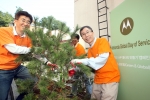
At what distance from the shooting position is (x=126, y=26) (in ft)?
4.61

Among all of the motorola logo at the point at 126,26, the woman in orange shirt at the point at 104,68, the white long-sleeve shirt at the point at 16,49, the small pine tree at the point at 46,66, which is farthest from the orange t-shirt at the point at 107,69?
the white long-sleeve shirt at the point at 16,49

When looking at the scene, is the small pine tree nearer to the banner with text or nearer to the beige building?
the banner with text

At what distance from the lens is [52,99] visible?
3.20 feet

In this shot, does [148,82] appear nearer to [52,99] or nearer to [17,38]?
[52,99]

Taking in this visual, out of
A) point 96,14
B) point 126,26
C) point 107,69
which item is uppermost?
point 96,14

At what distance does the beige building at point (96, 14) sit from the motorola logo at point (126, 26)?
183cm

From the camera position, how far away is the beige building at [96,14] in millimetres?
3439

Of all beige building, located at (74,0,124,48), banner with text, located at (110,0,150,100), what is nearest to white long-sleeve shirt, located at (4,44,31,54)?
banner with text, located at (110,0,150,100)

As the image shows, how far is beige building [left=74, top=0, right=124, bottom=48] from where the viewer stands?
3.44 meters

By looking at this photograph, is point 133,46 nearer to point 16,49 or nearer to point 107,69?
point 107,69

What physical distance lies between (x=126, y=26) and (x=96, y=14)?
2618mm

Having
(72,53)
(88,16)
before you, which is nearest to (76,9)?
(88,16)

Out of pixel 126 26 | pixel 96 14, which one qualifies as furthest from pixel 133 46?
pixel 96 14

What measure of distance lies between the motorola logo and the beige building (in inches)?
72.1
